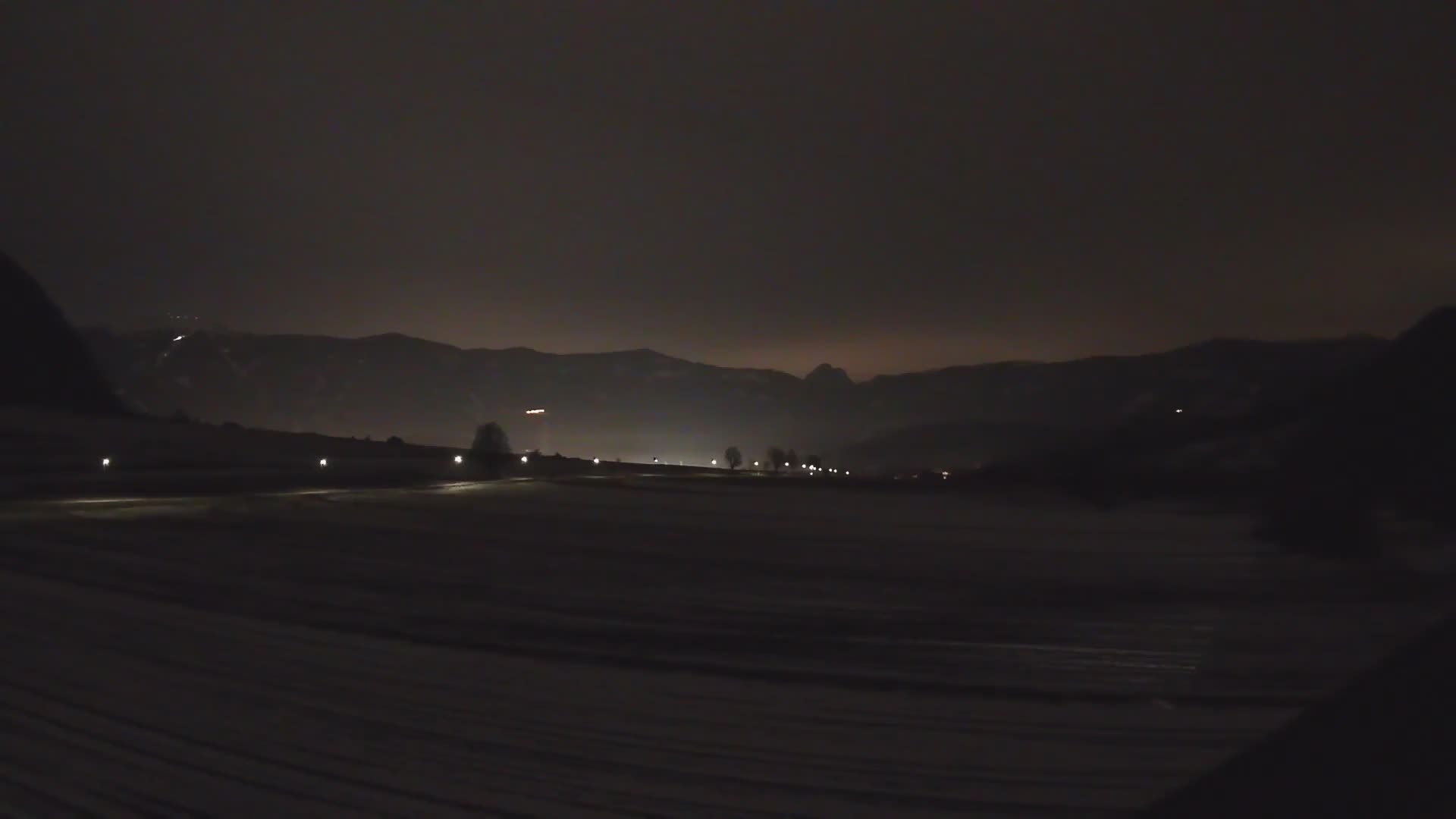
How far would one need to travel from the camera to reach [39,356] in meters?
75.5

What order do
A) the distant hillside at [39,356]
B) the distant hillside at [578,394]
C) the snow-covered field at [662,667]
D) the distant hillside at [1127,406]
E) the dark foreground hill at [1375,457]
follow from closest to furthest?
the snow-covered field at [662,667]
the dark foreground hill at [1375,457]
the distant hillside at [1127,406]
the distant hillside at [578,394]
the distant hillside at [39,356]

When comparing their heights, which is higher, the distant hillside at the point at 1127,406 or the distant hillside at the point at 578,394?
the distant hillside at the point at 578,394

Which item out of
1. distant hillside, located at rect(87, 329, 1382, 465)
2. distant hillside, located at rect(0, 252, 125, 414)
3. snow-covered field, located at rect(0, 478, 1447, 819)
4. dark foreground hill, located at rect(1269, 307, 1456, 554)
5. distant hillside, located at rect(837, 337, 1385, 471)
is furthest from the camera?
distant hillside, located at rect(0, 252, 125, 414)

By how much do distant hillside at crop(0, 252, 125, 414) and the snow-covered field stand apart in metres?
61.1

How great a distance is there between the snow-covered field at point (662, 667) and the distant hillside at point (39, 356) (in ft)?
201

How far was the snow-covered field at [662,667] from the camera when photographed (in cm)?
530

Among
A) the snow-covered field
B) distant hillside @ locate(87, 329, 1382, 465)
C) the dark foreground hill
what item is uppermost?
distant hillside @ locate(87, 329, 1382, 465)

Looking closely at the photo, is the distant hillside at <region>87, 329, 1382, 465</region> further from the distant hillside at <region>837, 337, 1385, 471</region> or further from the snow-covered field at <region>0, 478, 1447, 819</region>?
the snow-covered field at <region>0, 478, 1447, 819</region>

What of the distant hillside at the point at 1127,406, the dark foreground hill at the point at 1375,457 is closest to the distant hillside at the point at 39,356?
the distant hillside at the point at 1127,406

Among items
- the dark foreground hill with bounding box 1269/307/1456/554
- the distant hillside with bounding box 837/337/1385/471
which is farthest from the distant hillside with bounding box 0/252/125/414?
the dark foreground hill with bounding box 1269/307/1456/554

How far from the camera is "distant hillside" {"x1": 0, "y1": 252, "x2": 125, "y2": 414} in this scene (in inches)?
2672

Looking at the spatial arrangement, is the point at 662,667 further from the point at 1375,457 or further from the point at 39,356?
the point at 39,356

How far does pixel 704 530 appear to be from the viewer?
640 inches

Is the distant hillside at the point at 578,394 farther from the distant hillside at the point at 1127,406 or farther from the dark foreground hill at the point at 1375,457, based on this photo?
the dark foreground hill at the point at 1375,457
